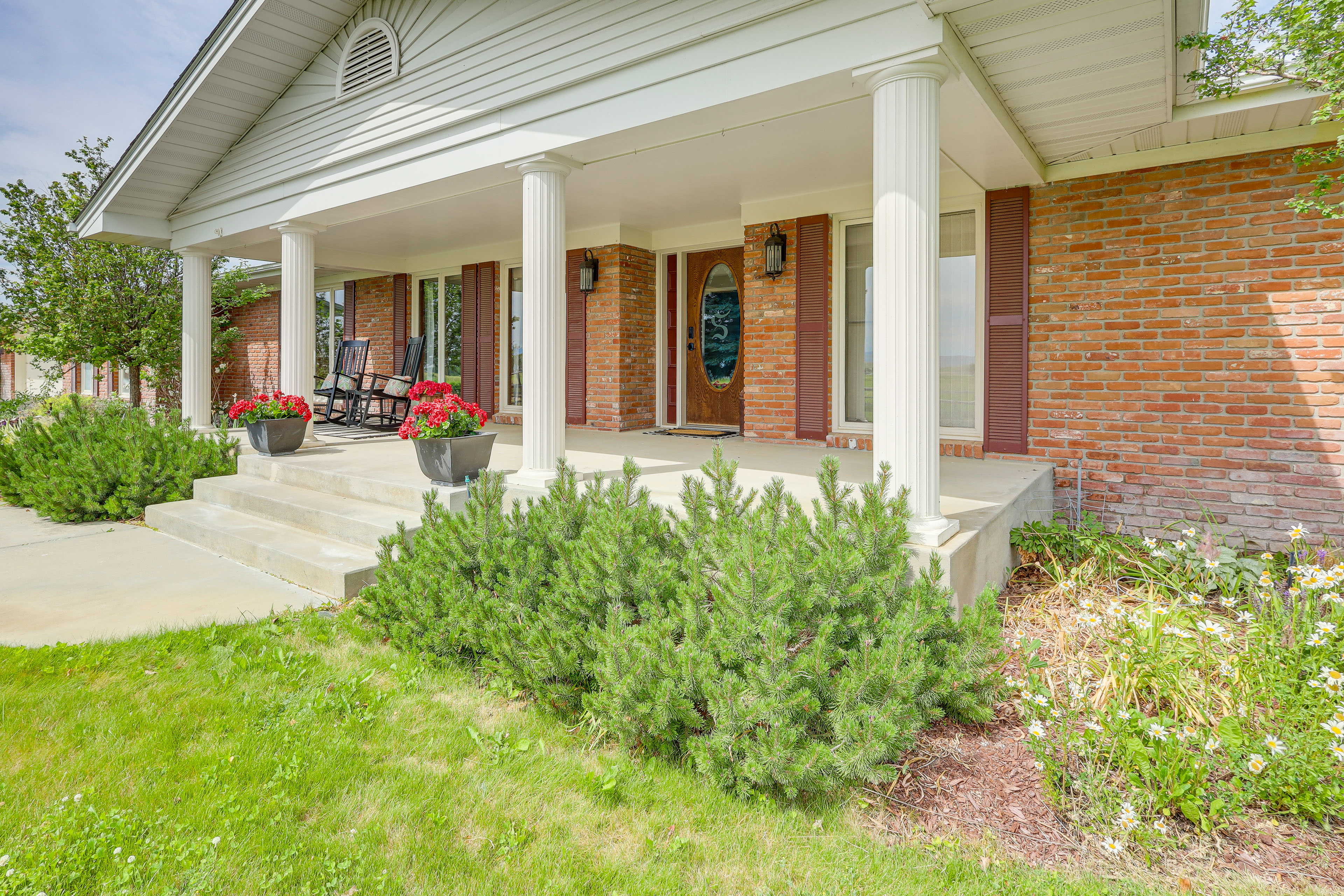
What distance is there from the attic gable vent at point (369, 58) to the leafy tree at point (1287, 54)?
511 centimetres

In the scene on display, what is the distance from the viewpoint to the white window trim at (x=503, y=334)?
29.0ft

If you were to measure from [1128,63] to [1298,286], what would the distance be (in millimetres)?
1978

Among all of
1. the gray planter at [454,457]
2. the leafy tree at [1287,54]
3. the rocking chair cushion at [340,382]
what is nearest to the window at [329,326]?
the rocking chair cushion at [340,382]

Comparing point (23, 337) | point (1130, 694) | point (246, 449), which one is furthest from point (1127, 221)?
point (23, 337)

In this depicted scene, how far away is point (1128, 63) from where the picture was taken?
11.2ft

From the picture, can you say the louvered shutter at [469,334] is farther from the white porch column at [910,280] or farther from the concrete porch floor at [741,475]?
the white porch column at [910,280]

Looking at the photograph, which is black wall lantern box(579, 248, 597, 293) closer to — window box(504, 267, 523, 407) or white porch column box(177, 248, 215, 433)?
window box(504, 267, 523, 407)

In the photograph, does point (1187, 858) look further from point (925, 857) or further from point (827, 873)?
point (827, 873)

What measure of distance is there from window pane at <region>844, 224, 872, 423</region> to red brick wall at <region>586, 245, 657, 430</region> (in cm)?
253

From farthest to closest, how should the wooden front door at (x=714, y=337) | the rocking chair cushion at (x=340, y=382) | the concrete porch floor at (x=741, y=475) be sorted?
the rocking chair cushion at (x=340, y=382)
the wooden front door at (x=714, y=337)
the concrete porch floor at (x=741, y=475)

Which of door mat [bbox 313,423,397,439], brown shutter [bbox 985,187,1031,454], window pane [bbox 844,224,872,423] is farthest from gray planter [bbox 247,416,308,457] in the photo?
brown shutter [bbox 985,187,1031,454]

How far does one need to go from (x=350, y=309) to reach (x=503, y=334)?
3.30 metres

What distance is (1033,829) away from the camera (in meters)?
1.92

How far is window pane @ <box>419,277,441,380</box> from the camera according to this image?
9.73 metres
